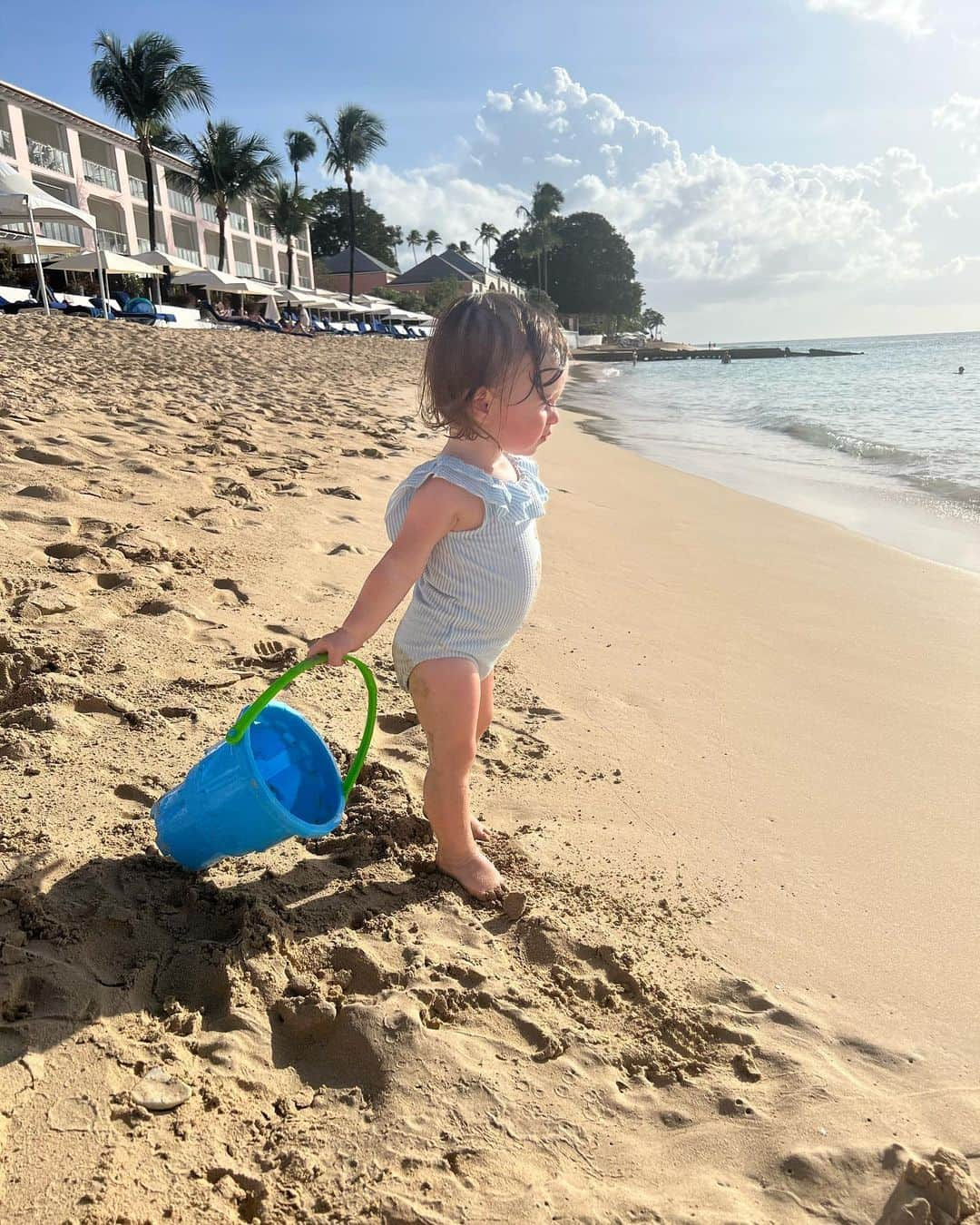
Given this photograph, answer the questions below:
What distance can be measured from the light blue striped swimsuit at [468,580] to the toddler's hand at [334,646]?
209 mm

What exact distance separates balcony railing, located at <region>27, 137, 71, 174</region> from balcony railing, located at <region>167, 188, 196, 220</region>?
7.81 m

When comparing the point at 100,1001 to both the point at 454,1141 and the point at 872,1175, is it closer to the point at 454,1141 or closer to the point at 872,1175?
the point at 454,1141

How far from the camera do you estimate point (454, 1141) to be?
4.45 ft

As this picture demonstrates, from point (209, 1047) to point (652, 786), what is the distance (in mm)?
1432

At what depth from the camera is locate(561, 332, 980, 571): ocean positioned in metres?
6.73

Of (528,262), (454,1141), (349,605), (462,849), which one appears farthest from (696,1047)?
(528,262)

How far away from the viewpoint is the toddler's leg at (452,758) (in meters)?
1.95

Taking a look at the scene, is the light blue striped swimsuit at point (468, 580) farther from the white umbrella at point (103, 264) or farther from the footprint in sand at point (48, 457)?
the white umbrella at point (103, 264)

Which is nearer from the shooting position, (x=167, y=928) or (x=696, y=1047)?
(x=696, y=1047)

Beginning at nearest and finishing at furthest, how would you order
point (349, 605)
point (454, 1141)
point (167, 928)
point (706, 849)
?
point (454, 1141)
point (167, 928)
point (706, 849)
point (349, 605)

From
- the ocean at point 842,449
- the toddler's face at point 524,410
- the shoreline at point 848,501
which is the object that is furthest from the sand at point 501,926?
the ocean at point 842,449

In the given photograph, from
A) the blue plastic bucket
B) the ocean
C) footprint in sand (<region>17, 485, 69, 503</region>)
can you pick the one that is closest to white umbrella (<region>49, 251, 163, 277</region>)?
the ocean

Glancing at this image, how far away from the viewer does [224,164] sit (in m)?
38.3

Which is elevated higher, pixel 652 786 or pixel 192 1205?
pixel 192 1205
